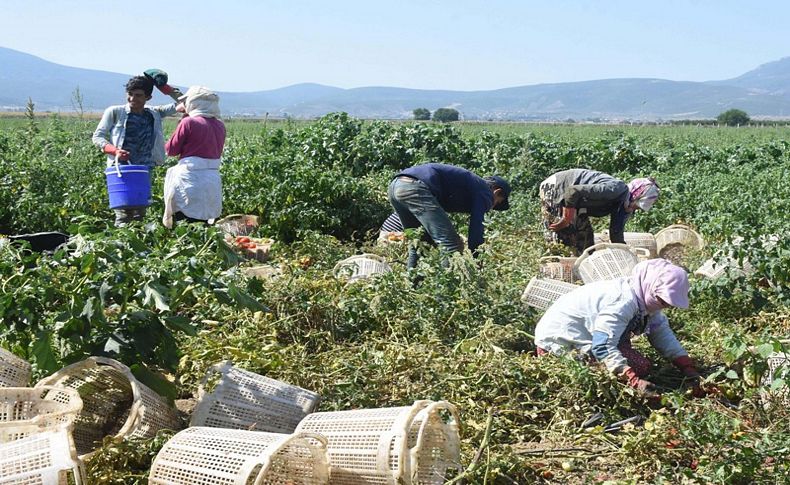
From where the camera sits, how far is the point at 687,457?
11.5ft

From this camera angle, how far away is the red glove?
445 cm

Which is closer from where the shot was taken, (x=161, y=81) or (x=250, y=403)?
(x=250, y=403)

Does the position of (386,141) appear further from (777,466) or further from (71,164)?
(777,466)

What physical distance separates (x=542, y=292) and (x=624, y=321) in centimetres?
108

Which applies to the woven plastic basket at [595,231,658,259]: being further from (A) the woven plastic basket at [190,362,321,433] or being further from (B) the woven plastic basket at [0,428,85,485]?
(B) the woven plastic basket at [0,428,85,485]

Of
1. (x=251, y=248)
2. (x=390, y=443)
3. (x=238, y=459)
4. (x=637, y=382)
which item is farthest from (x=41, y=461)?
(x=251, y=248)

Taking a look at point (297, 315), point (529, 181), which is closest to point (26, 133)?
point (529, 181)

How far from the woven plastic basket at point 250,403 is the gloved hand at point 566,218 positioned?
11.4 feet

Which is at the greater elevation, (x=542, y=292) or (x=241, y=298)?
(x=241, y=298)

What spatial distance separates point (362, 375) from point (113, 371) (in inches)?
43.6

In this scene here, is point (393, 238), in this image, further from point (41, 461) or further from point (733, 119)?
point (733, 119)

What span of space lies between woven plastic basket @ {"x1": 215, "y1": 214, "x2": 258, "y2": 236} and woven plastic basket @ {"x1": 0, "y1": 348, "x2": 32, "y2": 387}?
13.8 ft

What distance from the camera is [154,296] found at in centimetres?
342

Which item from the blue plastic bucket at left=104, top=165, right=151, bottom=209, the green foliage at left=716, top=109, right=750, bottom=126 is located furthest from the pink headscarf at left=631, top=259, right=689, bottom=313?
the green foliage at left=716, top=109, right=750, bottom=126
